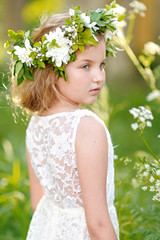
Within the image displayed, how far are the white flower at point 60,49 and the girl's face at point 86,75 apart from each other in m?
0.05

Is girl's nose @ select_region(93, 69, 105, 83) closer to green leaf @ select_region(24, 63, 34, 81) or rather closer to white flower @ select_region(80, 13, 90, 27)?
white flower @ select_region(80, 13, 90, 27)

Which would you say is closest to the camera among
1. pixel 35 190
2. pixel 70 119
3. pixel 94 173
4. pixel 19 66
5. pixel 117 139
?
pixel 94 173

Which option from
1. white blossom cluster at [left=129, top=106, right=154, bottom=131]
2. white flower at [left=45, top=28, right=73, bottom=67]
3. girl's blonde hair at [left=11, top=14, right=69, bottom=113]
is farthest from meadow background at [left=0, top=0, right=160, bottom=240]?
white flower at [left=45, top=28, right=73, bottom=67]

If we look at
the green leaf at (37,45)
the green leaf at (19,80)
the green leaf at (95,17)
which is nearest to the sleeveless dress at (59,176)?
the green leaf at (19,80)

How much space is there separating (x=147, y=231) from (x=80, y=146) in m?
0.74

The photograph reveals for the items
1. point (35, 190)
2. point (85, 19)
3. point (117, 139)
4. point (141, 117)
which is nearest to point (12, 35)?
point (85, 19)

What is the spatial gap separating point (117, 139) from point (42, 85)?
3.68 metres

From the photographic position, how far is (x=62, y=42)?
1876mm

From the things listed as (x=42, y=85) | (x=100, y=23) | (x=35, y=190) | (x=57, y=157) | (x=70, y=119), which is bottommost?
(x=35, y=190)

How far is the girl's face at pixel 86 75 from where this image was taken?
1872 millimetres

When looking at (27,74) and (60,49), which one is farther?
(27,74)

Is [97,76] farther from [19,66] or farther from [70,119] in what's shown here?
[19,66]

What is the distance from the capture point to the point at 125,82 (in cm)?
951

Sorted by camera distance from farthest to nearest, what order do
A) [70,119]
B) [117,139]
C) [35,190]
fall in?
[117,139] < [35,190] < [70,119]
